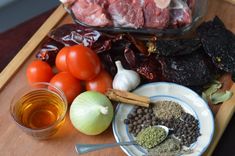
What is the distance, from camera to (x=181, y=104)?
42.7 inches

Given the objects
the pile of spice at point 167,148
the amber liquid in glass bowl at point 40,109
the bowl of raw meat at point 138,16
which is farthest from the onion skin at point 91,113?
the bowl of raw meat at point 138,16

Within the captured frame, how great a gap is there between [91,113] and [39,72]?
0.22 metres

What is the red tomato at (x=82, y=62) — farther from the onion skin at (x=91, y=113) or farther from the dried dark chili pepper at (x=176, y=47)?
the dried dark chili pepper at (x=176, y=47)

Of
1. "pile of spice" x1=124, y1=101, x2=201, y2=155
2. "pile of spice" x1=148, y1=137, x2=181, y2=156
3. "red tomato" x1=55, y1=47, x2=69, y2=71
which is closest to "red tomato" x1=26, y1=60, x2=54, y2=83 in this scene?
"red tomato" x1=55, y1=47, x2=69, y2=71

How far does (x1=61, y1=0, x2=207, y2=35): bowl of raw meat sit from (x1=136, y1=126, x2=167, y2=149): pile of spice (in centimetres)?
31

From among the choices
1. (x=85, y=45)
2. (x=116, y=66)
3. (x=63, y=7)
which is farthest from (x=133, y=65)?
(x=63, y=7)

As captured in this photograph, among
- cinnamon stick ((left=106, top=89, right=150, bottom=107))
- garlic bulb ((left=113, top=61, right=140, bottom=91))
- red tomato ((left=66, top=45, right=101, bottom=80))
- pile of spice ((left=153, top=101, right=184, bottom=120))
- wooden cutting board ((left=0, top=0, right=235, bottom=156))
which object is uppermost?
red tomato ((left=66, top=45, right=101, bottom=80))

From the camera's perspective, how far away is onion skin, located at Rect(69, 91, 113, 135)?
991 millimetres

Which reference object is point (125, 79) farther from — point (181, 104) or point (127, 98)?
point (181, 104)

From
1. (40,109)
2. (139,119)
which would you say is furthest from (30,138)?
(139,119)

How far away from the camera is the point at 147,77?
1.12 metres

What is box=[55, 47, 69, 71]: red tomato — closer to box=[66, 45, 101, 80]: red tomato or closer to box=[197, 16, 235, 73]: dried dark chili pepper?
box=[66, 45, 101, 80]: red tomato

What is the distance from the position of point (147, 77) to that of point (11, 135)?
15.9 inches

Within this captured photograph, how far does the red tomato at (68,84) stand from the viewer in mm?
1074
